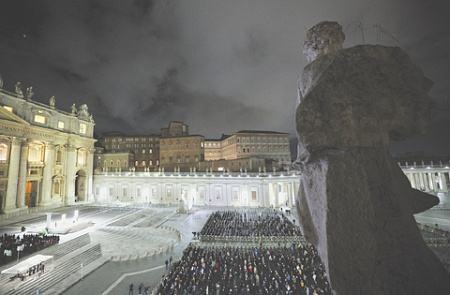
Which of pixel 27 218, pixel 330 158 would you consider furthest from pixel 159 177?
pixel 330 158

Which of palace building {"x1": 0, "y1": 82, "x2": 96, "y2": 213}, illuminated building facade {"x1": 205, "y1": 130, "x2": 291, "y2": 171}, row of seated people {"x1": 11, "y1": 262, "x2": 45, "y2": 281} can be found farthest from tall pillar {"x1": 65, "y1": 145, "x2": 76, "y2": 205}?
illuminated building facade {"x1": 205, "y1": 130, "x2": 291, "y2": 171}

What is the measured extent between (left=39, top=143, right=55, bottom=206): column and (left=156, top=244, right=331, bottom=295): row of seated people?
3545 cm

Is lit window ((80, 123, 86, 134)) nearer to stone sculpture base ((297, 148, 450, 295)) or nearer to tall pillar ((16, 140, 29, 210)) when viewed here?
tall pillar ((16, 140, 29, 210))

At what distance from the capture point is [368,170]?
140 inches

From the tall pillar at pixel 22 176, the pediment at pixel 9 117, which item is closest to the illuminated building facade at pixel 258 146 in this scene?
the tall pillar at pixel 22 176

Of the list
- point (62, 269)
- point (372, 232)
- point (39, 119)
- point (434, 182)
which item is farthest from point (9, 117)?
point (434, 182)

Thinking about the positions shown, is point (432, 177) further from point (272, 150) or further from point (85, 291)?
point (85, 291)

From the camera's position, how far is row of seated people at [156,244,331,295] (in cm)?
1134

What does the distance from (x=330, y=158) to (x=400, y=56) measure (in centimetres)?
250

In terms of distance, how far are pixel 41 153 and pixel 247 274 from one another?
45.2 metres

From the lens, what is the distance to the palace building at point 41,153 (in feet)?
97.1

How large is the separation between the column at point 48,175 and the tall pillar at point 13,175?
5.05 meters

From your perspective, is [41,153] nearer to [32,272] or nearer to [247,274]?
[32,272]

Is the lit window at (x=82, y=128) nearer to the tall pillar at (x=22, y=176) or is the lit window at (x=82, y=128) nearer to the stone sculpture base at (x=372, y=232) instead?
the tall pillar at (x=22, y=176)
